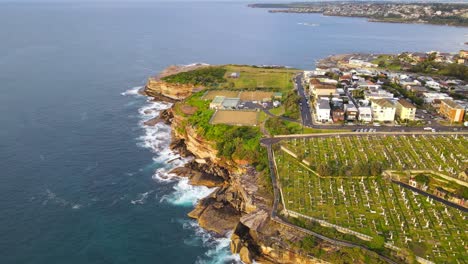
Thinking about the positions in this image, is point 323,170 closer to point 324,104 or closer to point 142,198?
point 324,104

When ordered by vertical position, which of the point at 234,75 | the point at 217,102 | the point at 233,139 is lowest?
the point at 234,75

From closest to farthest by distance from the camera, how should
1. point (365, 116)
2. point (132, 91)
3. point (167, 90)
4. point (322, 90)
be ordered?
point (365, 116), point (322, 90), point (167, 90), point (132, 91)

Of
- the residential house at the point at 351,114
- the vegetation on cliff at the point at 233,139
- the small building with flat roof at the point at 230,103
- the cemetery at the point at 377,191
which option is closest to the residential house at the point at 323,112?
the residential house at the point at 351,114

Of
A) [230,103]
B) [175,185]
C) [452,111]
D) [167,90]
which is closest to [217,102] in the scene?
[230,103]

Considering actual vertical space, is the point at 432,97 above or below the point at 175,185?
below

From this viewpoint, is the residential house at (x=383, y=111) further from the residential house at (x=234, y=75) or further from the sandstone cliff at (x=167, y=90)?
the residential house at (x=234, y=75)

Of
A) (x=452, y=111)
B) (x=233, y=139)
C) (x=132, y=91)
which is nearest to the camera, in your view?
(x=233, y=139)
